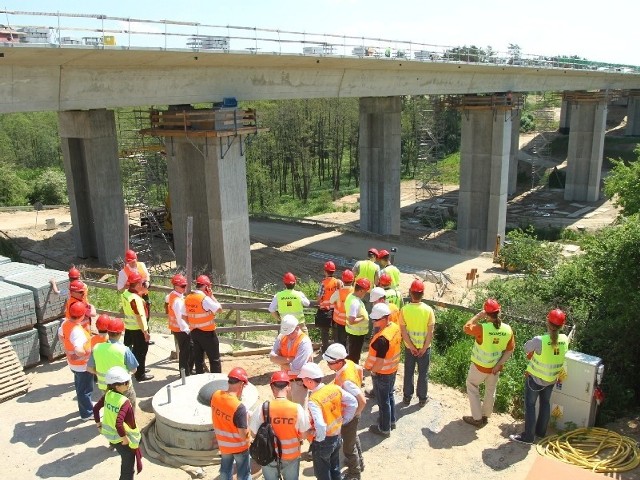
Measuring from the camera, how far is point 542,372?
8.11m

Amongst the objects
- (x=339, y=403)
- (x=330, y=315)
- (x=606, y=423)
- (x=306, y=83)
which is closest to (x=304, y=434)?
(x=339, y=403)

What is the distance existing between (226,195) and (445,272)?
11905 mm

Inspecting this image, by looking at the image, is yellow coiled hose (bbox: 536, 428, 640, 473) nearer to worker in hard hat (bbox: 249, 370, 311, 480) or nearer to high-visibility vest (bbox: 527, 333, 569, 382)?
high-visibility vest (bbox: 527, 333, 569, 382)

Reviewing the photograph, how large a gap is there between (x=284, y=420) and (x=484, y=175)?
31166 mm

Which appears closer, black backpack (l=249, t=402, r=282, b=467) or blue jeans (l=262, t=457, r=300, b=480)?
black backpack (l=249, t=402, r=282, b=467)

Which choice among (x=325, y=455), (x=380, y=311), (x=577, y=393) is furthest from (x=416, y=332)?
(x=325, y=455)

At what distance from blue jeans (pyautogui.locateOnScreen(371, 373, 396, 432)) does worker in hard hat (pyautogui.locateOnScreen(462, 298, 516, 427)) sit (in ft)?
3.95

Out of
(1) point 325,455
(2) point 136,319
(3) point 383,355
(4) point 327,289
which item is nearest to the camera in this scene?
(1) point 325,455

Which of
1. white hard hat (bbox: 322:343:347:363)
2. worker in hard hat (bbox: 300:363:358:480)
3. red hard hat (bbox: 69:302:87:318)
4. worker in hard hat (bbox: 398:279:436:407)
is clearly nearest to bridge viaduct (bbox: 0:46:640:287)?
red hard hat (bbox: 69:302:87:318)

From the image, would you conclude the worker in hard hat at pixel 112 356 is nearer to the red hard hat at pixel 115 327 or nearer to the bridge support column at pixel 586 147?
the red hard hat at pixel 115 327

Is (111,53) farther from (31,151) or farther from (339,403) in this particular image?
(31,151)

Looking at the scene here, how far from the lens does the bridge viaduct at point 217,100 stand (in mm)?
16766

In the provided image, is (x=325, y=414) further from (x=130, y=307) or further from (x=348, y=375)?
(x=130, y=307)

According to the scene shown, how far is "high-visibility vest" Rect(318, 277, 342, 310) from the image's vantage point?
33.1 ft
